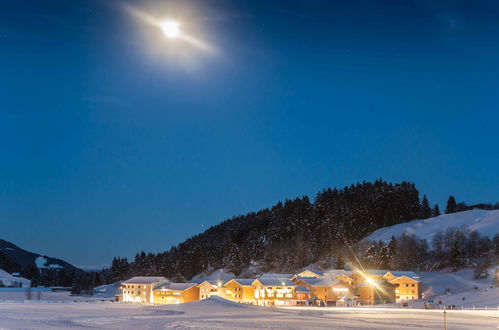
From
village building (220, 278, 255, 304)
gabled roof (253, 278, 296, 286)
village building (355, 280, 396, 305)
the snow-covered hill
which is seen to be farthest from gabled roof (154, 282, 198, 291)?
the snow-covered hill

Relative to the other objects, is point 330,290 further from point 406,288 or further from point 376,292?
point 406,288

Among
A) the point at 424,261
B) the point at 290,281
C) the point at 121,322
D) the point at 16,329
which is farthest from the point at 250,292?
the point at 16,329

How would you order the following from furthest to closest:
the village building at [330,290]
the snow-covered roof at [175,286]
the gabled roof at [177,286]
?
the snow-covered roof at [175,286] < the gabled roof at [177,286] < the village building at [330,290]

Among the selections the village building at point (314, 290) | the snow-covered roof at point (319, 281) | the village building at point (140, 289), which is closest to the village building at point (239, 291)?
the village building at point (314, 290)

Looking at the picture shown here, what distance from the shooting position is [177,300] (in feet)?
467

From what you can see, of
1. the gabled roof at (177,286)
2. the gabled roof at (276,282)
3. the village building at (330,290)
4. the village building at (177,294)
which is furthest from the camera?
the gabled roof at (177,286)

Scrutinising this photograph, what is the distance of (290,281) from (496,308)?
56608mm

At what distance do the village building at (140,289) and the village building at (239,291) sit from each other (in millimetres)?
24640

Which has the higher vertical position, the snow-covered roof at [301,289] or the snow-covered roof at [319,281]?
the snow-covered roof at [319,281]

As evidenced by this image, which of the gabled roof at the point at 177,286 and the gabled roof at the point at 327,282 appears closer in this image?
the gabled roof at the point at 327,282

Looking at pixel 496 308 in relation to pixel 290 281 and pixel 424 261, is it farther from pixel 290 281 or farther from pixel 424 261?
pixel 424 261

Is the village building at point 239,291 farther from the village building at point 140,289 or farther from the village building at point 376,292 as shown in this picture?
the village building at point 376,292

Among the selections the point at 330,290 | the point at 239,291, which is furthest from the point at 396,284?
the point at 239,291

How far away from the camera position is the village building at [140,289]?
153250 mm
